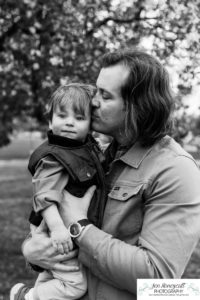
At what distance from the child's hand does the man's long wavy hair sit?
0.55m

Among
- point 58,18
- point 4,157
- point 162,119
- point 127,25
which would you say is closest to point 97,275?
point 162,119

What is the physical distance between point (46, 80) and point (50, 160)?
13.0 feet

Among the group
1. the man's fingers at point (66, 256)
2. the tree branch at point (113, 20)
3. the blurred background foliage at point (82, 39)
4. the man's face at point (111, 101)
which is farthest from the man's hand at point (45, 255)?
the tree branch at point (113, 20)

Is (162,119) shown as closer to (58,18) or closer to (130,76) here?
(130,76)

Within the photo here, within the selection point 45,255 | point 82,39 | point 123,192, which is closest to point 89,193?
point 123,192

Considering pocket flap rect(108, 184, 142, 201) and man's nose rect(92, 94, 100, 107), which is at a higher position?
man's nose rect(92, 94, 100, 107)

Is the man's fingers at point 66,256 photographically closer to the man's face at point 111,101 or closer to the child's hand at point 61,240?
the child's hand at point 61,240

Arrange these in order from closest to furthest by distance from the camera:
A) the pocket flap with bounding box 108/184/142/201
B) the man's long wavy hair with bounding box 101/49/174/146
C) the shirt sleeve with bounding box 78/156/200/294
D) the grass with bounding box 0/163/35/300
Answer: the shirt sleeve with bounding box 78/156/200/294 < the pocket flap with bounding box 108/184/142/201 < the man's long wavy hair with bounding box 101/49/174/146 < the grass with bounding box 0/163/35/300

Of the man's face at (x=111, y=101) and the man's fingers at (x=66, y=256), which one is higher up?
the man's face at (x=111, y=101)

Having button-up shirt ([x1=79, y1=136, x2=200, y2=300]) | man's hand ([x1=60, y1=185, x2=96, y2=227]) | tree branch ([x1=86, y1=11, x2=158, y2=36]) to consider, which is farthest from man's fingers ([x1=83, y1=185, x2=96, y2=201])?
tree branch ([x1=86, y1=11, x2=158, y2=36])

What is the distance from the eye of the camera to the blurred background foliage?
502cm

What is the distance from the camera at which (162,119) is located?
256 cm

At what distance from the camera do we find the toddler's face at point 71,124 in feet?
9.12

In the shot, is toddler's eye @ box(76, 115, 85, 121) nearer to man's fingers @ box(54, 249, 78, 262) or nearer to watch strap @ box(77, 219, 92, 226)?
watch strap @ box(77, 219, 92, 226)
